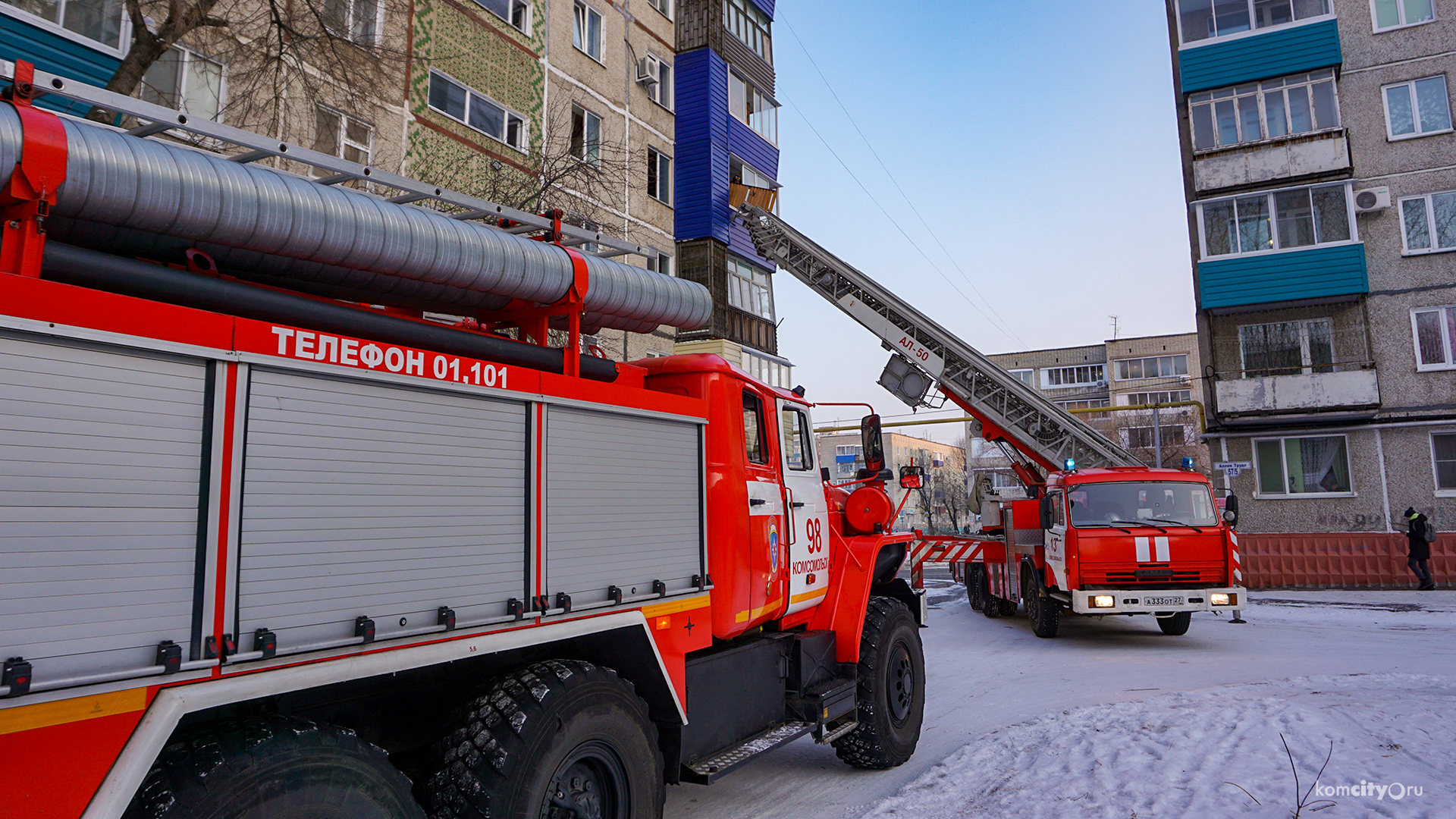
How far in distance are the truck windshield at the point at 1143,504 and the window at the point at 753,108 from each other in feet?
53.1

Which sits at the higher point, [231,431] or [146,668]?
[231,431]

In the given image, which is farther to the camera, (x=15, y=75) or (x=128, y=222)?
(x=128, y=222)

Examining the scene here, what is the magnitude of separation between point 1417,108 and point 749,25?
1813 cm

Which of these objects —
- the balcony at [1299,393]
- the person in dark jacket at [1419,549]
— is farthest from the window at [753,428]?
the balcony at [1299,393]

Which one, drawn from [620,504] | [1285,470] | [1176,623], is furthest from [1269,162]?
[620,504]

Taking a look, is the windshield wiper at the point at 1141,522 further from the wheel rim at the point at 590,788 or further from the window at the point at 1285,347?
the window at the point at 1285,347

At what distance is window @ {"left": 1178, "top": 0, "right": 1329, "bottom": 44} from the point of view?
22438 millimetres

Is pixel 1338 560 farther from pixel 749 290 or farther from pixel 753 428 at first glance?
pixel 753 428

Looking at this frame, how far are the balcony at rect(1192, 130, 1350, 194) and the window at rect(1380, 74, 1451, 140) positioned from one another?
5.66ft

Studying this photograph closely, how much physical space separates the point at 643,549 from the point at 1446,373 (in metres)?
24.6

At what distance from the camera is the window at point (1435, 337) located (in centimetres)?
2070

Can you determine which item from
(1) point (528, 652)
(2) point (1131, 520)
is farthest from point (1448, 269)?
(1) point (528, 652)

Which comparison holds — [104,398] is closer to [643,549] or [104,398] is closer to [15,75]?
[15,75]

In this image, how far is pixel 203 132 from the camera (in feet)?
10.0
